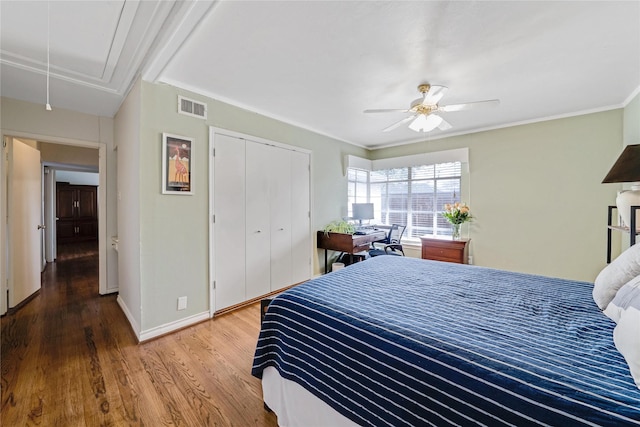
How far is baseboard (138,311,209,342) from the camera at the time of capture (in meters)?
2.37

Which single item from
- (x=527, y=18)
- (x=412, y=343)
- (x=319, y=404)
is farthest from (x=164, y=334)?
(x=527, y=18)

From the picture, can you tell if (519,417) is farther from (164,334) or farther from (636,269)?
(164,334)

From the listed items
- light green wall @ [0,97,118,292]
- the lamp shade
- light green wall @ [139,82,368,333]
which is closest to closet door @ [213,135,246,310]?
light green wall @ [139,82,368,333]

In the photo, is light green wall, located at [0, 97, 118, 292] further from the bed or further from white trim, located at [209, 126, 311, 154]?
the bed

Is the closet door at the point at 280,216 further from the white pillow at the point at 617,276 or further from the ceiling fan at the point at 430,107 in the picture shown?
the white pillow at the point at 617,276

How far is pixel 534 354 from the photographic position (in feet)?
3.05

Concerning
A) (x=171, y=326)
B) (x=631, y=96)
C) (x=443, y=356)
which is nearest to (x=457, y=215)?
(x=631, y=96)

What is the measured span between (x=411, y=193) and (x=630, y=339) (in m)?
4.09

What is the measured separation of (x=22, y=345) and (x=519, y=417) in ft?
11.5

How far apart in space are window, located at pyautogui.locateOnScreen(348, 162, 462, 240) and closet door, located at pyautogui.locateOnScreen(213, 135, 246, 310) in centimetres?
233

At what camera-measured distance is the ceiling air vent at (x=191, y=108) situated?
8.44 feet

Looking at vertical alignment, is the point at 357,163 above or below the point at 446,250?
above

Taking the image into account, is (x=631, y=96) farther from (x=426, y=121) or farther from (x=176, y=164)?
(x=176, y=164)

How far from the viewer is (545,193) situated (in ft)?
11.5
